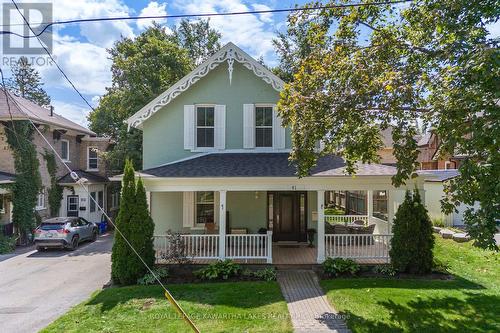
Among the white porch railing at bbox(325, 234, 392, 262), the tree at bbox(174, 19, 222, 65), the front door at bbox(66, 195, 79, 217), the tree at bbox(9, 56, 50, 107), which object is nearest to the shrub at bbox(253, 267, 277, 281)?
the white porch railing at bbox(325, 234, 392, 262)

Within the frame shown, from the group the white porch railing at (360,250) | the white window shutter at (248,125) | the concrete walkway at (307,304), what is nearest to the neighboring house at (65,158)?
the white window shutter at (248,125)

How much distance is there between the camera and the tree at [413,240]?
11023 millimetres

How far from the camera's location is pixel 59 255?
1608 centimetres

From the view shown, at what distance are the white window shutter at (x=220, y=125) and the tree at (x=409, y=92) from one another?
18.0ft

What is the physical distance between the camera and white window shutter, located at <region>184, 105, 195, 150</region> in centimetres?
1486

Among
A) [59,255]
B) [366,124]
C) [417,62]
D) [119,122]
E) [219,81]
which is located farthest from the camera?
[119,122]

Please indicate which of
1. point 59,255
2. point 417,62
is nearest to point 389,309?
point 417,62

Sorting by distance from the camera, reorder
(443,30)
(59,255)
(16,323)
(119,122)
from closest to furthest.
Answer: (443,30)
(16,323)
(59,255)
(119,122)

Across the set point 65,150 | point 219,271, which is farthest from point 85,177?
point 219,271

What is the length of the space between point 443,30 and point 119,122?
25325 mm

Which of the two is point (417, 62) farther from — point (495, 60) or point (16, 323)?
point (16, 323)

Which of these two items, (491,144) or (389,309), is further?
(389,309)

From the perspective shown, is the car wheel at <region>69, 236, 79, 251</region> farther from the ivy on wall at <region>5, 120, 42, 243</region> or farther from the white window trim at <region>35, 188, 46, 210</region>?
→ the white window trim at <region>35, 188, 46, 210</region>

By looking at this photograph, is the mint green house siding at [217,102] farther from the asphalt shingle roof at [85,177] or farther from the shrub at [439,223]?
the shrub at [439,223]
